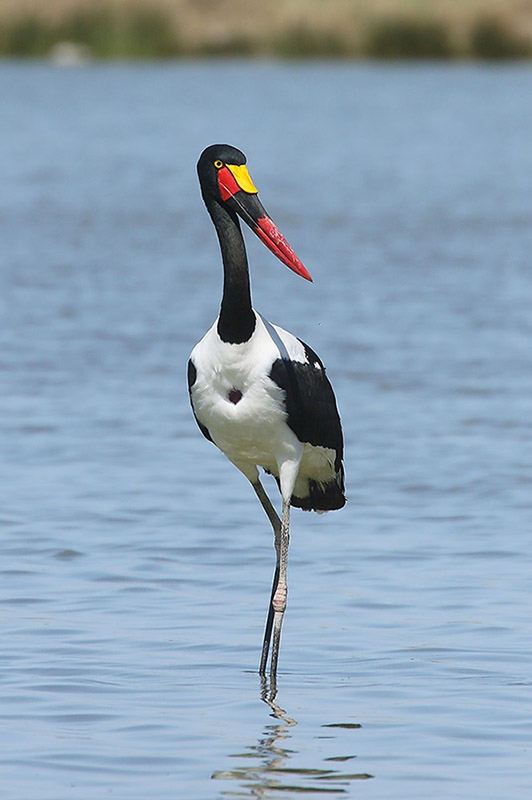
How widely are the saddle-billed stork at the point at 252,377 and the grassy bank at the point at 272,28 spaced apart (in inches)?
1749

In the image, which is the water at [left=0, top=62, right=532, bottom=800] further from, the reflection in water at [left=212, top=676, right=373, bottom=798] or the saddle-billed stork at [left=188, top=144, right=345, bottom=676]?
the saddle-billed stork at [left=188, top=144, right=345, bottom=676]

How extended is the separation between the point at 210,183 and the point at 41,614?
180 cm

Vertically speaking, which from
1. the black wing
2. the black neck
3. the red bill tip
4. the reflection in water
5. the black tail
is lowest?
the reflection in water

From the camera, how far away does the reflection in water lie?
199 inches

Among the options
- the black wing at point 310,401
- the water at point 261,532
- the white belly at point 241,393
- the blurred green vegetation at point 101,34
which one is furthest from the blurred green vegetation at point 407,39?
the white belly at point 241,393

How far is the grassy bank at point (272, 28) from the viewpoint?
5000 centimetres

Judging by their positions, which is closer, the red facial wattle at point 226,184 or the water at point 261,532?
the water at point 261,532

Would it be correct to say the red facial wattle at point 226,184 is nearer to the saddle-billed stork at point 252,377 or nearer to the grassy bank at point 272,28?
the saddle-billed stork at point 252,377

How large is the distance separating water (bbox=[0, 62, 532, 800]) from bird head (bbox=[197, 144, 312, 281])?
4.92 ft

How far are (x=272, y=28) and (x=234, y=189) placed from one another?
154ft

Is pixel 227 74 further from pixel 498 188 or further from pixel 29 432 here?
pixel 29 432

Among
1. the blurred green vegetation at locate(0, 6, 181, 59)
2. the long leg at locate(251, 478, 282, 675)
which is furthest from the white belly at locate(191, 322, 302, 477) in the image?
the blurred green vegetation at locate(0, 6, 181, 59)

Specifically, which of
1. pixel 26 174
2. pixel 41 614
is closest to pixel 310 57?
pixel 26 174

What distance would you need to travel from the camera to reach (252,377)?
5949 millimetres
